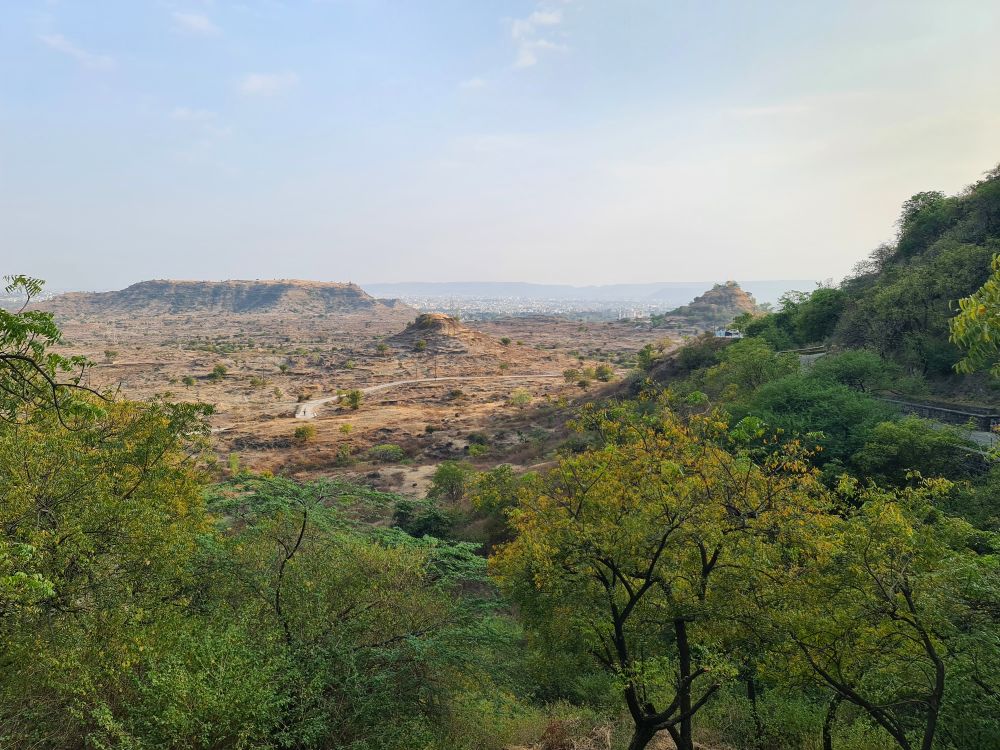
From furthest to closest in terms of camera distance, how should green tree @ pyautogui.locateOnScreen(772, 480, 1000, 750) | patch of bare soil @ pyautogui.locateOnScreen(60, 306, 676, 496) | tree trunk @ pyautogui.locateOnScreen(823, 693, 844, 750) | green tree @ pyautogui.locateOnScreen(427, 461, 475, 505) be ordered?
patch of bare soil @ pyautogui.locateOnScreen(60, 306, 676, 496) → green tree @ pyautogui.locateOnScreen(427, 461, 475, 505) → tree trunk @ pyautogui.locateOnScreen(823, 693, 844, 750) → green tree @ pyautogui.locateOnScreen(772, 480, 1000, 750)

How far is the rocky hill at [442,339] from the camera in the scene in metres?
102

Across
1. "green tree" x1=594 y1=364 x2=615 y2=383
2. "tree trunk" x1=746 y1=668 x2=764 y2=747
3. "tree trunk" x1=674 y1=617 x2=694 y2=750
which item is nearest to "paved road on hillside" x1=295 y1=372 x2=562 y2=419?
"green tree" x1=594 y1=364 x2=615 y2=383

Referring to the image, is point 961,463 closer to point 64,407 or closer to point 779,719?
point 779,719

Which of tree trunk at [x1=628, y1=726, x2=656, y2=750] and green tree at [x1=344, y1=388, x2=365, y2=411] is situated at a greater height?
tree trunk at [x1=628, y1=726, x2=656, y2=750]

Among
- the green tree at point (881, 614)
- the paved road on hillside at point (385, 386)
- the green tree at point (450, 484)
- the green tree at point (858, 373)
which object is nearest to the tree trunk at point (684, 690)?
the green tree at point (881, 614)

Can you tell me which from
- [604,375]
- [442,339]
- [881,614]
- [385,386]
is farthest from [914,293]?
[442,339]

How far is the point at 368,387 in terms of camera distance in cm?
7612

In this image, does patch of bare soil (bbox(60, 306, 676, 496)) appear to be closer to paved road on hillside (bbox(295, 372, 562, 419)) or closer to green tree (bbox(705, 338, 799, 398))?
paved road on hillside (bbox(295, 372, 562, 419))

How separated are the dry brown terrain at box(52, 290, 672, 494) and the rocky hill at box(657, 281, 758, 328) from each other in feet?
78.2

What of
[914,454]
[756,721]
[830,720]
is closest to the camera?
[830,720]

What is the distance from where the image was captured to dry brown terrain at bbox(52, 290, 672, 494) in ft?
149

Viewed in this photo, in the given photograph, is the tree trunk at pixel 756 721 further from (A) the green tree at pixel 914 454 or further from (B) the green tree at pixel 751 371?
(B) the green tree at pixel 751 371

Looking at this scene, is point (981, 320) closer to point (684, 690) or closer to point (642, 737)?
point (684, 690)

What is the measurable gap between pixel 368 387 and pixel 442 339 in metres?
31.9
